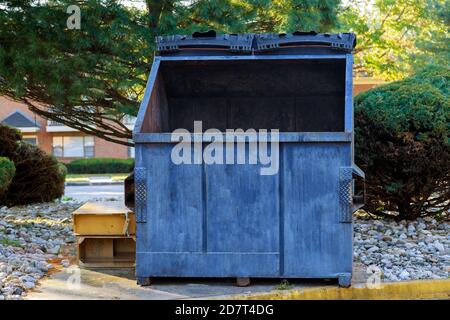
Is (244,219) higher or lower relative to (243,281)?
higher

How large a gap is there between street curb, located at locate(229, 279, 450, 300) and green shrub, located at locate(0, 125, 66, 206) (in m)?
7.91

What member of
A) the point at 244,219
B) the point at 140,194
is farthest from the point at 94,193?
Result: the point at 244,219

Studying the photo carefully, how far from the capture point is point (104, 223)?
21.6 ft

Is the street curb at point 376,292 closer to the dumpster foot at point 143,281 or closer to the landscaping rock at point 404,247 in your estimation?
the landscaping rock at point 404,247

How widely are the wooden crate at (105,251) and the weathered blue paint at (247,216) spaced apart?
3.27 ft

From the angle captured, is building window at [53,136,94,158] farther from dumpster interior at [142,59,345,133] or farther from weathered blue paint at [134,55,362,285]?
weathered blue paint at [134,55,362,285]

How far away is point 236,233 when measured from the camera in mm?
5723

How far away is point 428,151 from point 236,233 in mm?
3425

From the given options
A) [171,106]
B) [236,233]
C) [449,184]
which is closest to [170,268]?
[236,233]

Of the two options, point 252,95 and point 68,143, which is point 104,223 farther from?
point 68,143

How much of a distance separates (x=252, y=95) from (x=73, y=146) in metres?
33.8

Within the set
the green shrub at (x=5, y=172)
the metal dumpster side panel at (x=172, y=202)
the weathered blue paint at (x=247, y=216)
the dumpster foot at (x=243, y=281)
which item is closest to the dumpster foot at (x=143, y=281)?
the weathered blue paint at (x=247, y=216)

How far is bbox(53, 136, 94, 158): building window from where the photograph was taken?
40125 mm

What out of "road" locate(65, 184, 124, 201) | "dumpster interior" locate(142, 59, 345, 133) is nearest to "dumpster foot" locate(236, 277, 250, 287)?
"dumpster interior" locate(142, 59, 345, 133)
